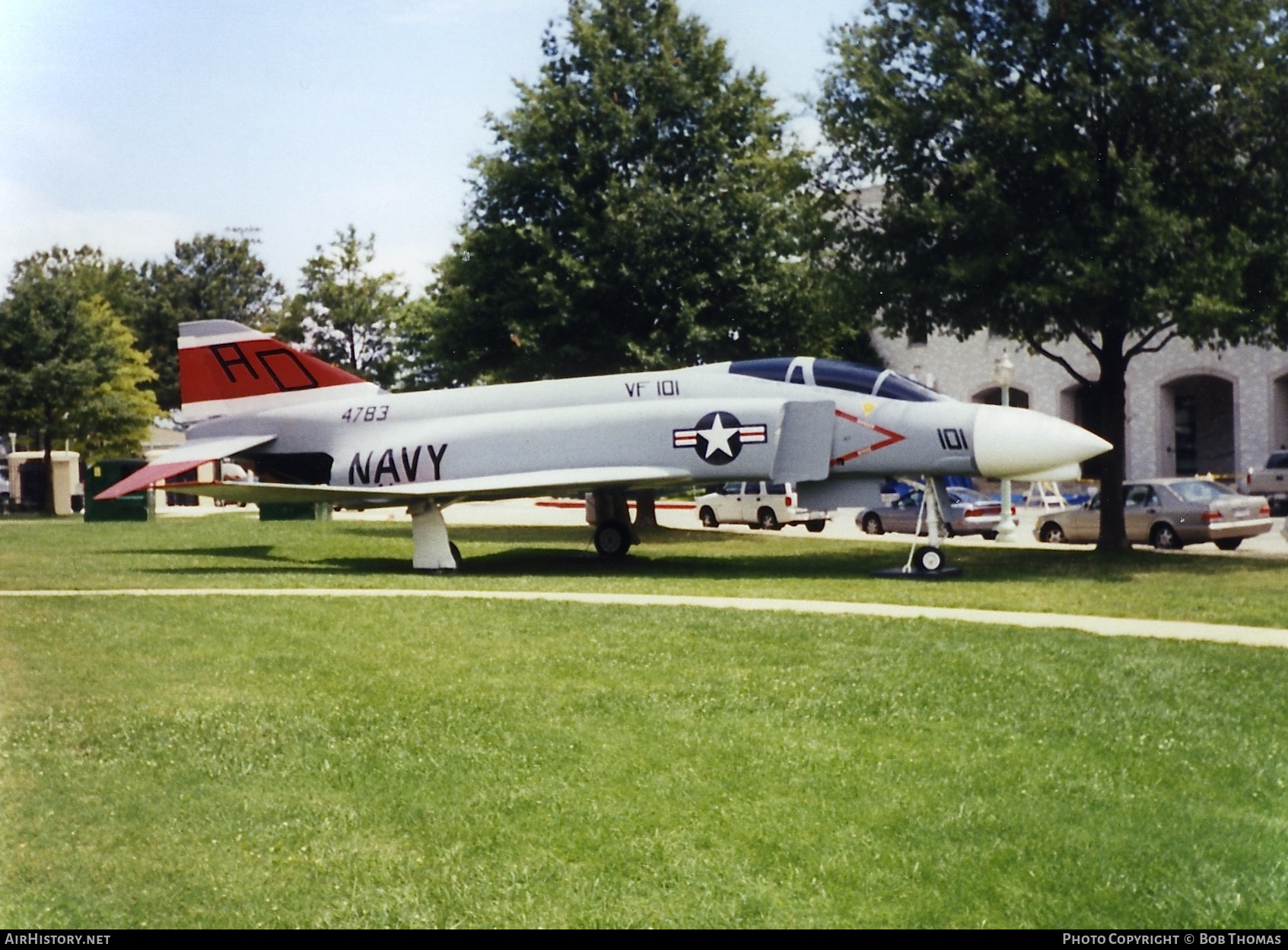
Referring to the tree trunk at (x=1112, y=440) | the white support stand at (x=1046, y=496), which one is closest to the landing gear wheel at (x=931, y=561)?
the tree trunk at (x=1112, y=440)

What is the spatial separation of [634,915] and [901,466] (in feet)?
48.4

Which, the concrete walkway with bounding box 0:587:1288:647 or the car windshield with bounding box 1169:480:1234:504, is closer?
the concrete walkway with bounding box 0:587:1288:647

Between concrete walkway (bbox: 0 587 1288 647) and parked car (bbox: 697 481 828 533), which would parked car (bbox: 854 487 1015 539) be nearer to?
parked car (bbox: 697 481 828 533)

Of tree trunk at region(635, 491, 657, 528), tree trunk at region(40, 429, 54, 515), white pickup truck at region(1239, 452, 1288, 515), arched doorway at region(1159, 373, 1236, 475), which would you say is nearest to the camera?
tree trunk at region(635, 491, 657, 528)

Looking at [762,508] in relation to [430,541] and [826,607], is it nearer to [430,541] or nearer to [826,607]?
[430,541]

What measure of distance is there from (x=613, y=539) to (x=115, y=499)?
16405mm

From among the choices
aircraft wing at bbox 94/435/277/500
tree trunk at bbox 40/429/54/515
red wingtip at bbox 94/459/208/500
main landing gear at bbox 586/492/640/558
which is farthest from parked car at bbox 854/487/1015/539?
tree trunk at bbox 40/429/54/515

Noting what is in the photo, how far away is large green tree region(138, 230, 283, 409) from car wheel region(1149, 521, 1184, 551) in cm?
1785

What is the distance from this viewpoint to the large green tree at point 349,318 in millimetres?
30266

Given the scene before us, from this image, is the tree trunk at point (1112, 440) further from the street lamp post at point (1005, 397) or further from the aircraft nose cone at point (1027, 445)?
the aircraft nose cone at point (1027, 445)

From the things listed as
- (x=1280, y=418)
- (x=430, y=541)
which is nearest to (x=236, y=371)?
(x=430, y=541)

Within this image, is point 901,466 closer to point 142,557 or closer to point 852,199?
point 852,199

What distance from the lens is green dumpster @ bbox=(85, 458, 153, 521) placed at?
3356 centimetres

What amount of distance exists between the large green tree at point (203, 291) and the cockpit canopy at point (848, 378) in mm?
8068
